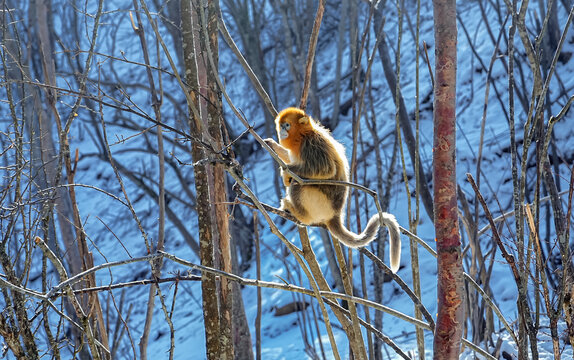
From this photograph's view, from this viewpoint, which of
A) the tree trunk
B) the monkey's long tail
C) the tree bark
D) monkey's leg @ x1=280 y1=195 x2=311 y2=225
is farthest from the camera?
monkey's leg @ x1=280 y1=195 x2=311 y2=225

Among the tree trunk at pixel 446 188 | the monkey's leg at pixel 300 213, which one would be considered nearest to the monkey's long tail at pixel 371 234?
the monkey's leg at pixel 300 213

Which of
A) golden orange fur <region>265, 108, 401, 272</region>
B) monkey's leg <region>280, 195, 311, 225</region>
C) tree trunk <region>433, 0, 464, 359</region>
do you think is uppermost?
golden orange fur <region>265, 108, 401, 272</region>

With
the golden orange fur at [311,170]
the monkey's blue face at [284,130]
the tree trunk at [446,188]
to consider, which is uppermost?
the monkey's blue face at [284,130]

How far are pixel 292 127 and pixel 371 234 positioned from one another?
980mm

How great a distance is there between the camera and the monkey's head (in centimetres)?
364

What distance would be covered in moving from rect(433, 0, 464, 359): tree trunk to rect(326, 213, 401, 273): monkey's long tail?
45cm

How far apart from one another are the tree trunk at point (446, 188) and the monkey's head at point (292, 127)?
6.84 feet

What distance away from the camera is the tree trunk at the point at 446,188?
1.46 metres

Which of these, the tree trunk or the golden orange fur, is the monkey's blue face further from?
the tree trunk

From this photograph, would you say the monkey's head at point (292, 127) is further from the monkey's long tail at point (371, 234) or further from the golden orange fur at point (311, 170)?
the monkey's long tail at point (371, 234)

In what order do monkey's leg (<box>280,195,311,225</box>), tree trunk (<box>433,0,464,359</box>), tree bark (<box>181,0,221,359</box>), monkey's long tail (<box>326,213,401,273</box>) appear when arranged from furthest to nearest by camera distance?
monkey's leg (<box>280,195,311,225</box>) → tree bark (<box>181,0,221,359</box>) → monkey's long tail (<box>326,213,401,273</box>) → tree trunk (<box>433,0,464,359</box>)

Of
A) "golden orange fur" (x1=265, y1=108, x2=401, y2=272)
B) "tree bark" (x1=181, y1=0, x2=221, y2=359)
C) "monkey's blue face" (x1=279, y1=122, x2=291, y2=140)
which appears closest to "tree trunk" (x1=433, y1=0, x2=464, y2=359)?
"tree bark" (x1=181, y1=0, x2=221, y2=359)

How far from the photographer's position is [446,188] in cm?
150

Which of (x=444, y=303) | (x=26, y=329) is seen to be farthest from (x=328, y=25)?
(x=444, y=303)
